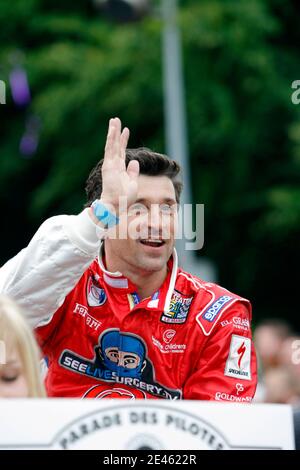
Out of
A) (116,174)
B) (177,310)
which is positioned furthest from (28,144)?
(116,174)

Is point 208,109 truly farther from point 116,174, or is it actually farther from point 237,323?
point 116,174

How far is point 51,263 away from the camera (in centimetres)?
387

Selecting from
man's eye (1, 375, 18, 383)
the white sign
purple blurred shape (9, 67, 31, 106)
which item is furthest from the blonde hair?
purple blurred shape (9, 67, 31, 106)

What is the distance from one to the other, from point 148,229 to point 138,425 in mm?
1680

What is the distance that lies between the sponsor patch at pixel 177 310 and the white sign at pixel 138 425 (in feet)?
4.88

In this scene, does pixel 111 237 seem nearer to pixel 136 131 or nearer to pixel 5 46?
pixel 136 131

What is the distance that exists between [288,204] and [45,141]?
3298 millimetres

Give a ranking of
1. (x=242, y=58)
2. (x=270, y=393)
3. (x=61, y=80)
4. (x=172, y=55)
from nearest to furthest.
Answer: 1. (x=270, y=393)
2. (x=172, y=55)
3. (x=242, y=58)
4. (x=61, y=80)

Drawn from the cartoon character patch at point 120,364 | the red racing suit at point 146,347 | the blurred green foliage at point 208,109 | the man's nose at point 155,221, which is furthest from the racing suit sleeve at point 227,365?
the blurred green foliage at point 208,109

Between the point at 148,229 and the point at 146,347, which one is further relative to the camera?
the point at 148,229

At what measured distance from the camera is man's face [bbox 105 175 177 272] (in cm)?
454

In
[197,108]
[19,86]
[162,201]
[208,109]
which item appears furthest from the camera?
[19,86]

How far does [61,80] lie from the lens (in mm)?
14719

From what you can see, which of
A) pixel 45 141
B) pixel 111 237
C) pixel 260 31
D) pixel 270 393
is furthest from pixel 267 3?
pixel 111 237
